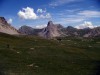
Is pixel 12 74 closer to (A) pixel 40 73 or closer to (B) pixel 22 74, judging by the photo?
(B) pixel 22 74

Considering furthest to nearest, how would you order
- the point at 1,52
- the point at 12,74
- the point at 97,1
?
the point at 1,52, the point at 12,74, the point at 97,1

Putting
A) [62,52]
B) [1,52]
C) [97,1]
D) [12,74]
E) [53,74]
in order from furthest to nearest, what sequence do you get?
[62,52]
[1,52]
[53,74]
[12,74]
[97,1]

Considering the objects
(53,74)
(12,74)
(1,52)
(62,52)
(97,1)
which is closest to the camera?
(97,1)

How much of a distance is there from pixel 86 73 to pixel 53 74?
17.1ft

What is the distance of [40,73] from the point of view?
134 ft

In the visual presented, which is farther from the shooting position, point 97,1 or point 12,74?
point 12,74

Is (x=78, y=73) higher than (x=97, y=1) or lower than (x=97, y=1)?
lower

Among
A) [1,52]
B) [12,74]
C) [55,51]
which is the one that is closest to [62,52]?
[55,51]

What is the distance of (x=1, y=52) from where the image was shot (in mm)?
66188

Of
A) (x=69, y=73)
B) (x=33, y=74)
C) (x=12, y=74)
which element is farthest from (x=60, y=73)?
(x=12, y=74)

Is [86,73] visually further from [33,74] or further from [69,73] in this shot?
[33,74]

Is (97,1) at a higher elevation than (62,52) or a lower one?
higher

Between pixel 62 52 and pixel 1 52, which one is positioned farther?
pixel 62 52

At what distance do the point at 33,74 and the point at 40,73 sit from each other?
85.3 inches
